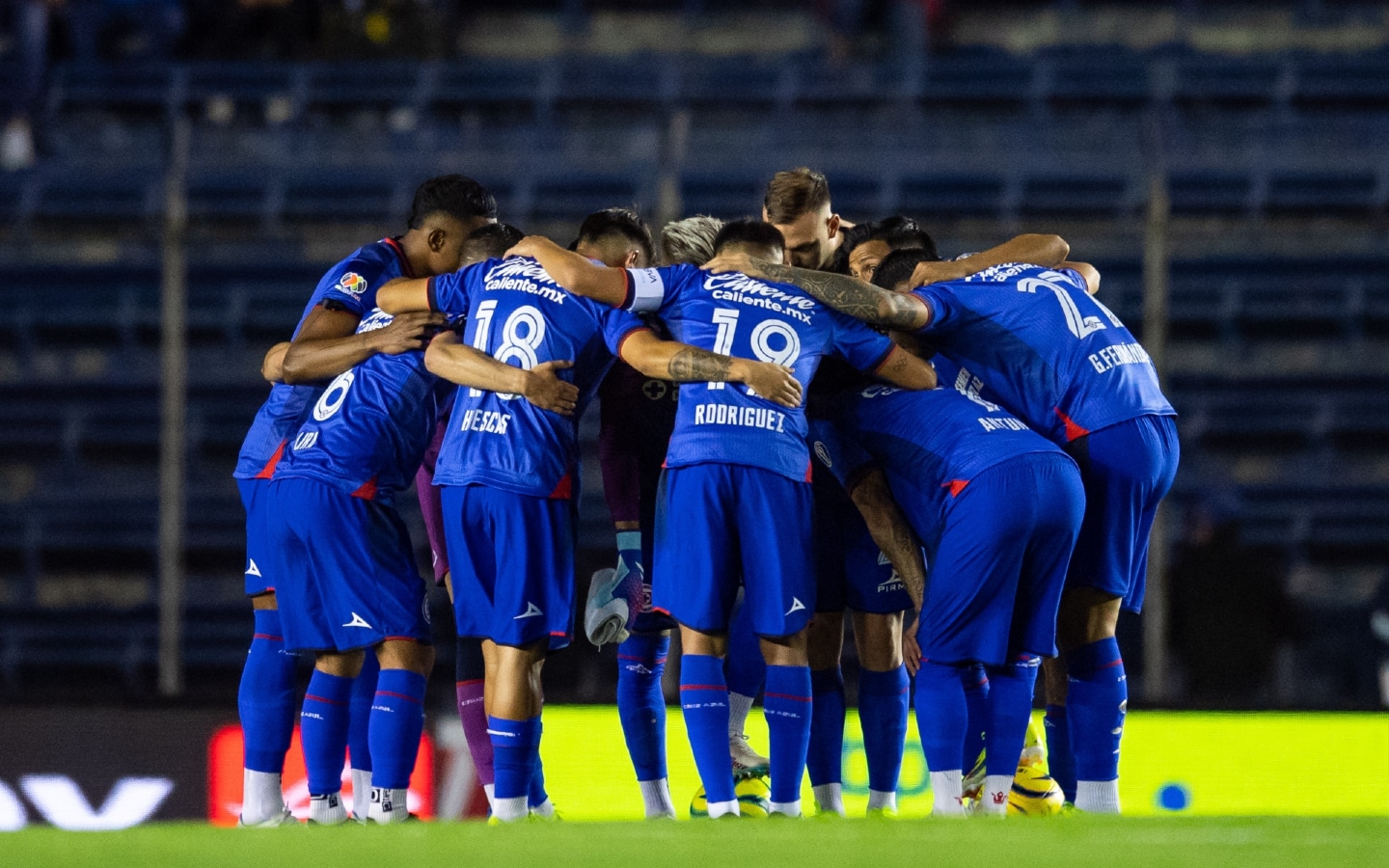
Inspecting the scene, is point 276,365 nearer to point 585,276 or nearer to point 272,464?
point 272,464

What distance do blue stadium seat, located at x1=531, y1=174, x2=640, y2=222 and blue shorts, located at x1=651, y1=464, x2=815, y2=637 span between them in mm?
7120

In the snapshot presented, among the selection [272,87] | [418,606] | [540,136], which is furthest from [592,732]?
→ [272,87]

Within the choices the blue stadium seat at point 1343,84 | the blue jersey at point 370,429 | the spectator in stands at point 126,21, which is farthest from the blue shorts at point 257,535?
the blue stadium seat at point 1343,84

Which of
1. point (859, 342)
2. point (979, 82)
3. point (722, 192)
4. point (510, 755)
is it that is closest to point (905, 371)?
point (859, 342)

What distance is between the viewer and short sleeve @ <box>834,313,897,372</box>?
506 cm

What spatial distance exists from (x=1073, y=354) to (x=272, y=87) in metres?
9.34

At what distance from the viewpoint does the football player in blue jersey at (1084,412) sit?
16.9 feet

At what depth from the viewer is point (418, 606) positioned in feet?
17.4

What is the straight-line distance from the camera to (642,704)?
220 inches

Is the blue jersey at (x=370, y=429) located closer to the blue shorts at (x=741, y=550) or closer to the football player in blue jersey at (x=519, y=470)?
the football player in blue jersey at (x=519, y=470)

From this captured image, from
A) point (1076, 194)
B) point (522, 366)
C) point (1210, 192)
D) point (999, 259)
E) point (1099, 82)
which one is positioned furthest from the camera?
point (1099, 82)

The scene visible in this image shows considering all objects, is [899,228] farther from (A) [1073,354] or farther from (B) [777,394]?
(B) [777,394]

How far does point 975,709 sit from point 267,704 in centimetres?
233

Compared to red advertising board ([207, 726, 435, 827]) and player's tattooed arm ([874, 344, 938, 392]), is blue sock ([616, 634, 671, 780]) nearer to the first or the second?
player's tattooed arm ([874, 344, 938, 392])
